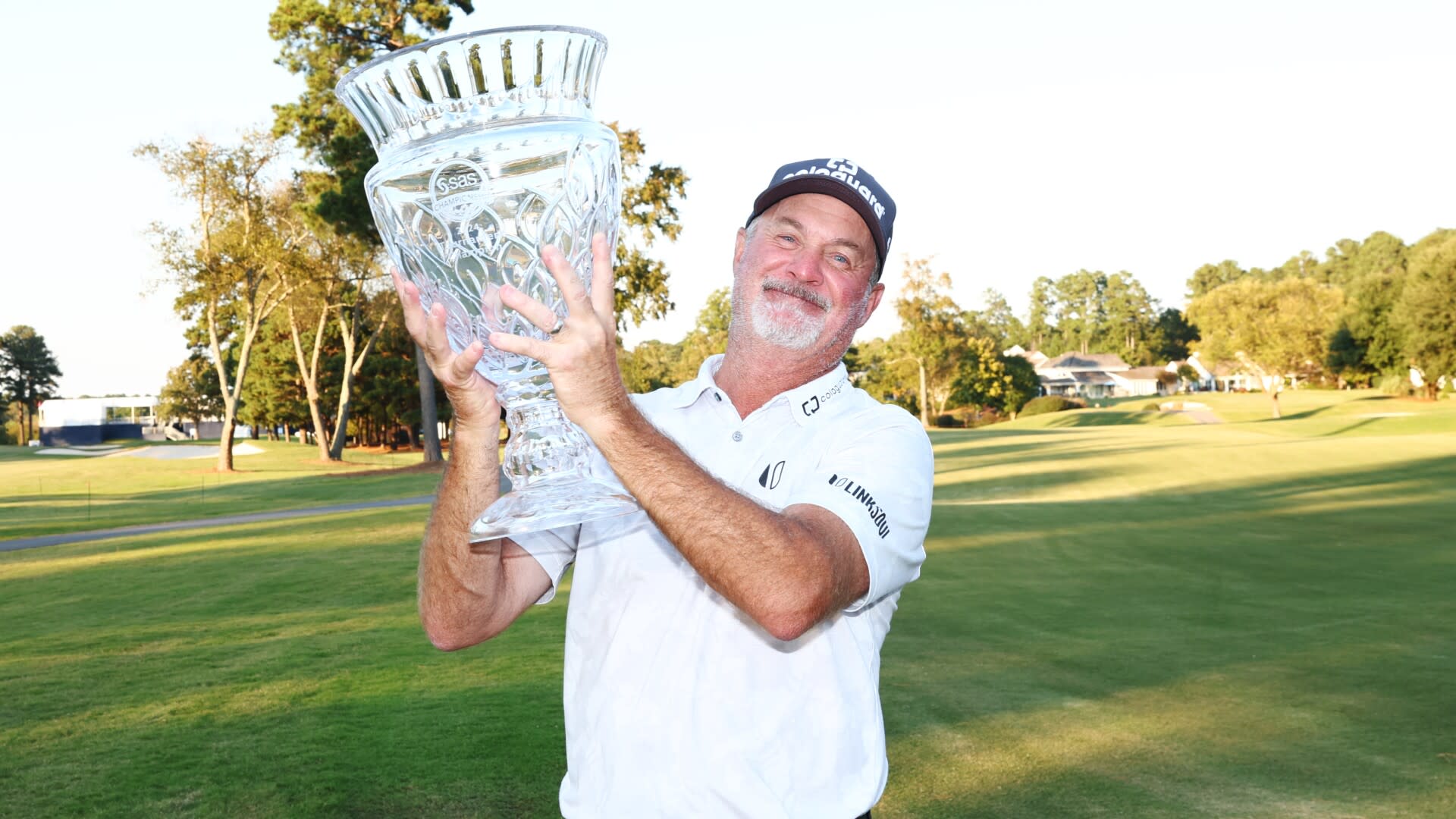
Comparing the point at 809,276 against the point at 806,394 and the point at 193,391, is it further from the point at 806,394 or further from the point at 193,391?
the point at 193,391

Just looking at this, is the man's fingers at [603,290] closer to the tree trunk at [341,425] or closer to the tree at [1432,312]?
the tree trunk at [341,425]

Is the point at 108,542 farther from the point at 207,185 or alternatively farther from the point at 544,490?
the point at 207,185

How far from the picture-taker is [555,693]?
23.5ft

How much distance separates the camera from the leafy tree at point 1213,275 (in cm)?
15975

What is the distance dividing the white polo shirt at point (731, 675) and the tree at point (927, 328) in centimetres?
7359

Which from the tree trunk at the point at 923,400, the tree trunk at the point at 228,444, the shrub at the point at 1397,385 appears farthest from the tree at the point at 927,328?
the tree trunk at the point at 228,444

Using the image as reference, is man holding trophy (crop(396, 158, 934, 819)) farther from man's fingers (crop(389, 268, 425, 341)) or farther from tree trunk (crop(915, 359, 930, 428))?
tree trunk (crop(915, 359, 930, 428))

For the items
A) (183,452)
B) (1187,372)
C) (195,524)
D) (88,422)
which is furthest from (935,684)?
(1187,372)

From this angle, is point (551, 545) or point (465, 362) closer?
point (465, 362)

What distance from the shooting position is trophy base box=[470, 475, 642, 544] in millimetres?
1640

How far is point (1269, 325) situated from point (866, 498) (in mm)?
67212

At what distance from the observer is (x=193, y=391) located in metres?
90.3

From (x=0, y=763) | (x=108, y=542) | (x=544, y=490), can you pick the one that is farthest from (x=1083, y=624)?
(x=108, y=542)

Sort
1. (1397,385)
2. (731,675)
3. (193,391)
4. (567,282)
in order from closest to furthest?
(567,282) < (731,675) < (1397,385) < (193,391)
